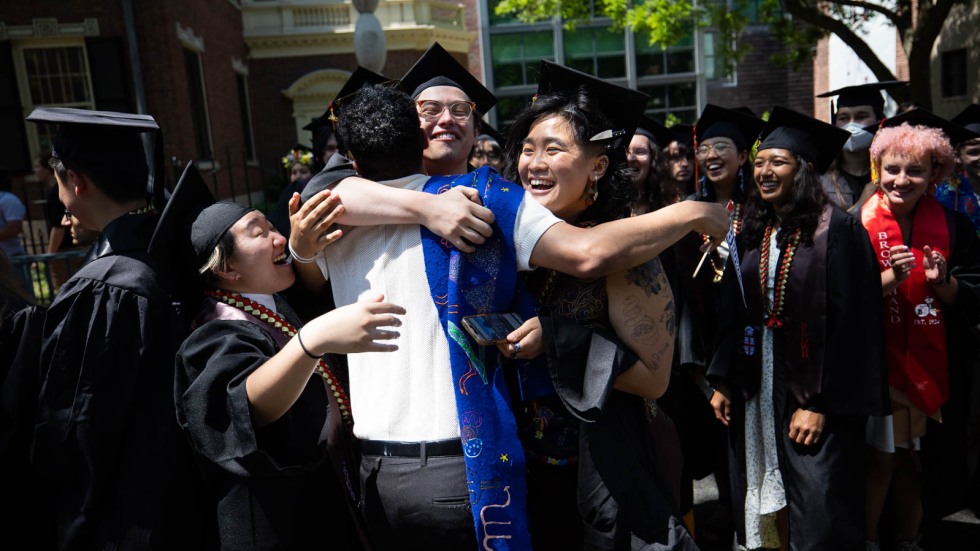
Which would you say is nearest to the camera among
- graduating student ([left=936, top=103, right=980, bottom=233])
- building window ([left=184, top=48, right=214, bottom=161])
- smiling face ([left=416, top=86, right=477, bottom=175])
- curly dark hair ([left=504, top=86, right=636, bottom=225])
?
curly dark hair ([left=504, top=86, right=636, bottom=225])

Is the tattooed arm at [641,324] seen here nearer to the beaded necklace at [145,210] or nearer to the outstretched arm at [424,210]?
the outstretched arm at [424,210]

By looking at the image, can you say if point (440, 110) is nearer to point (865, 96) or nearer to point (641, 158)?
point (641, 158)

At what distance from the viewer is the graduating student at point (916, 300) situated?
3.59 meters

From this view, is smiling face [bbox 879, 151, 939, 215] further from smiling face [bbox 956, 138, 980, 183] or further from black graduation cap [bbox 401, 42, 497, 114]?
black graduation cap [bbox 401, 42, 497, 114]

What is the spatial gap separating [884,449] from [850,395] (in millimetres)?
541

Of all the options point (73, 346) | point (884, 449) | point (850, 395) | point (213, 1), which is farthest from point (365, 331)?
point (213, 1)

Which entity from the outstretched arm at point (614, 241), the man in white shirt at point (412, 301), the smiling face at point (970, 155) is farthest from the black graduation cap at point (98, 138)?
the smiling face at point (970, 155)

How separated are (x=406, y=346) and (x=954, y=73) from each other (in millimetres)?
15182

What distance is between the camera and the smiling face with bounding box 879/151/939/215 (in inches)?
141

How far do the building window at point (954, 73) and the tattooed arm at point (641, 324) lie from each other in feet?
46.6

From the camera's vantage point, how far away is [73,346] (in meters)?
2.10

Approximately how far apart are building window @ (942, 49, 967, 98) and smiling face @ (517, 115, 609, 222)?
14152 millimetres

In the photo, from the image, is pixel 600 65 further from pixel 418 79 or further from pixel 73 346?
pixel 73 346

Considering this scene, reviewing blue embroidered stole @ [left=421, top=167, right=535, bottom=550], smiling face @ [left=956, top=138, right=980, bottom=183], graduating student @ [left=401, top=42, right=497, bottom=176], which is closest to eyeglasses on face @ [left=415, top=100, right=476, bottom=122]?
graduating student @ [left=401, top=42, right=497, bottom=176]
